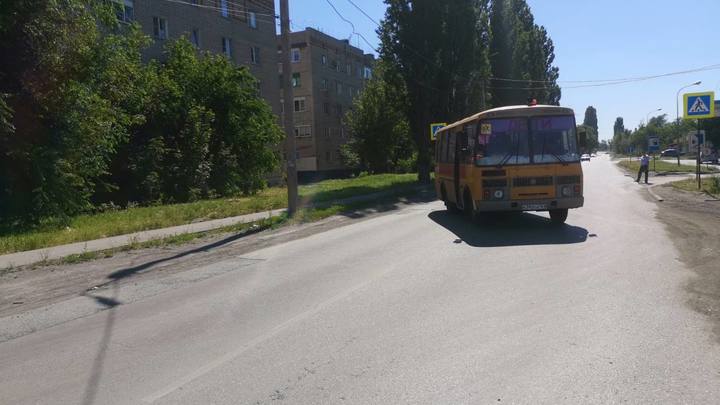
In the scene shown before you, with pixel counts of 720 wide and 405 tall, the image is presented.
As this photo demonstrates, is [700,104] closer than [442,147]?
No

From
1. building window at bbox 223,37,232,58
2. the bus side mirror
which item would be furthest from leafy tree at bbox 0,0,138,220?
building window at bbox 223,37,232,58

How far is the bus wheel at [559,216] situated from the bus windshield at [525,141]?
1.31m

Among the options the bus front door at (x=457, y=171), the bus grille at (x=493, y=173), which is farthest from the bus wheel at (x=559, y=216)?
the bus front door at (x=457, y=171)

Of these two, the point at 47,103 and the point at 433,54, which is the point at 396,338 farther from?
the point at 433,54

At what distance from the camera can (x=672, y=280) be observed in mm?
7391

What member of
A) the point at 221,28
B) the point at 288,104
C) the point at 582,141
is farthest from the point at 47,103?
the point at 221,28

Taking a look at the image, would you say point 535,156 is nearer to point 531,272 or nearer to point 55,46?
point 531,272

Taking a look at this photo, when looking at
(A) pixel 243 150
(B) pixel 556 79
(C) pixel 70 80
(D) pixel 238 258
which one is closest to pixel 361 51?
(B) pixel 556 79

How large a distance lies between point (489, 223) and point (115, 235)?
9137mm

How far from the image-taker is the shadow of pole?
4.24 metres

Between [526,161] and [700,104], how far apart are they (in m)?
12.2

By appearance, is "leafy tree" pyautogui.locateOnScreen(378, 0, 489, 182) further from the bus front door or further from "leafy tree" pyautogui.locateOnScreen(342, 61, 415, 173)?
the bus front door

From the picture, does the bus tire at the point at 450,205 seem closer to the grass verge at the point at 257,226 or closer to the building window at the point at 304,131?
the grass verge at the point at 257,226

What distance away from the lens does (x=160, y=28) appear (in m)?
31.0
